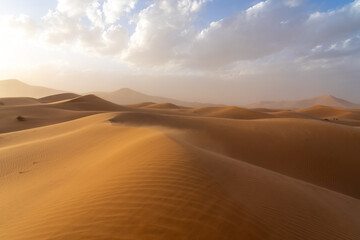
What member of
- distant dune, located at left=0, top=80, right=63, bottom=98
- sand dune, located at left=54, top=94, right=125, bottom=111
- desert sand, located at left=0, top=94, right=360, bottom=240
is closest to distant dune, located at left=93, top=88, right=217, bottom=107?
distant dune, located at left=0, top=80, right=63, bottom=98

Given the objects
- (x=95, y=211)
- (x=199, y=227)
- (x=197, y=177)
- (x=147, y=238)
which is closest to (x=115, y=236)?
(x=147, y=238)

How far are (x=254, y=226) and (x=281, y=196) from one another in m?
1.31

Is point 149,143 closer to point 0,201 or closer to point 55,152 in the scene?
point 0,201

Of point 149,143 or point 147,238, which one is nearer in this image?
point 147,238

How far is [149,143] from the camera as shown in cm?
550

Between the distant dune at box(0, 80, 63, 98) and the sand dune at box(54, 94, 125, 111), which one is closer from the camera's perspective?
the sand dune at box(54, 94, 125, 111)

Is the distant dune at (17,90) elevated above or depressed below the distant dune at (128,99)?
above

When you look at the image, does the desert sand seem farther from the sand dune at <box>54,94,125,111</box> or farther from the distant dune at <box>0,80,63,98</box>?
the distant dune at <box>0,80,63,98</box>

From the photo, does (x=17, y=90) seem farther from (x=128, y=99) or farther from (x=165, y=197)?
(x=165, y=197)

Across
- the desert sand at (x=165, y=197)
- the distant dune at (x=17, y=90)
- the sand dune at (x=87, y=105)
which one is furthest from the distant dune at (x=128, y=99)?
the desert sand at (x=165, y=197)

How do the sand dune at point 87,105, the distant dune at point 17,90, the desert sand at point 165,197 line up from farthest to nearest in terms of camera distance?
the distant dune at point 17,90 < the sand dune at point 87,105 < the desert sand at point 165,197

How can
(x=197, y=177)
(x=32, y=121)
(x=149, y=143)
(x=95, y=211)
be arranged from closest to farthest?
1. (x=95, y=211)
2. (x=197, y=177)
3. (x=149, y=143)
4. (x=32, y=121)

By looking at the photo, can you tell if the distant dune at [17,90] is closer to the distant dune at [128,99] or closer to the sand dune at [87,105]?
the distant dune at [128,99]

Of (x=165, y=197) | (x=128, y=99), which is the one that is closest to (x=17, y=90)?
(x=128, y=99)
